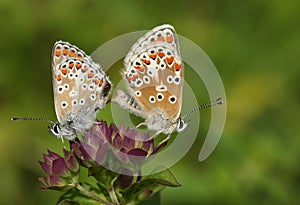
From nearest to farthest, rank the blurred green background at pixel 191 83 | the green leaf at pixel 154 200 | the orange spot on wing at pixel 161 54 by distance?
the orange spot on wing at pixel 161 54, the green leaf at pixel 154 200, the blurred green background at pixel 191 83

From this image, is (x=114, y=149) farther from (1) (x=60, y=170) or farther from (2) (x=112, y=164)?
(1) (x=60, y=170)

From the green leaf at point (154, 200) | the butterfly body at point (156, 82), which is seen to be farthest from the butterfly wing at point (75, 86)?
the green leaf at point (154, 200)

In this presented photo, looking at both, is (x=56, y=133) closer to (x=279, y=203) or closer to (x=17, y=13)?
(x=279, y=203)

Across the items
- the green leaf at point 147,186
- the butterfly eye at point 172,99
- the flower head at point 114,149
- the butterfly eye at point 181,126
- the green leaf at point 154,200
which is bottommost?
the green leaf at point 154,200

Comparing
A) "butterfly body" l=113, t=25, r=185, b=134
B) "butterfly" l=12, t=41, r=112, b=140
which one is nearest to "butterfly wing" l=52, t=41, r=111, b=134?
"butterfly" l=12, t=41, r=112, b=140

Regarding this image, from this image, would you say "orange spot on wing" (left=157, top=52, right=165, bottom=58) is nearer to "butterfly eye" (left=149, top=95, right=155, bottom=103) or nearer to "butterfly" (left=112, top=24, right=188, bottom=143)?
"butterfly" (left=112, top=24, right=188, bottom=143)

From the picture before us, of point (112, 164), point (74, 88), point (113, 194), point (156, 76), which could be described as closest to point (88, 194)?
point (113, 194)

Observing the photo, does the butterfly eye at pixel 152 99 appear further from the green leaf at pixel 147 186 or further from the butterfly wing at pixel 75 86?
the green leaf at pixel 147 186
